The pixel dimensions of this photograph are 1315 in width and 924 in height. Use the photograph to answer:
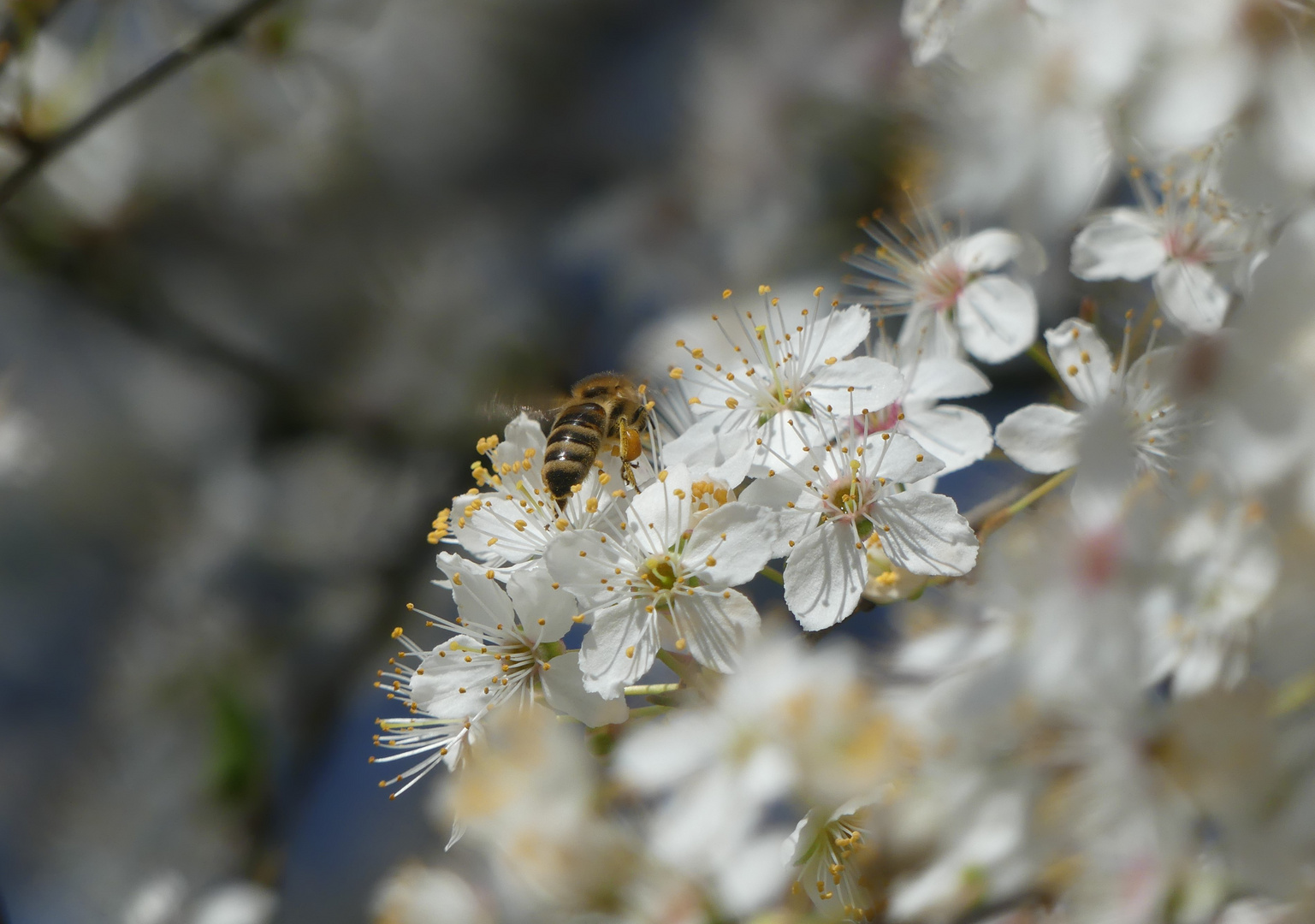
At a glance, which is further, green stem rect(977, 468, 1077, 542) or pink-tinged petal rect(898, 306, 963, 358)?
pink-tinged petal rect(898, 306, 963, 358)

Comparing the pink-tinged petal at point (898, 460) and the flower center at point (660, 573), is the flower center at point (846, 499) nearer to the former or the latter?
the pink-tinged petal at point (898, 460)

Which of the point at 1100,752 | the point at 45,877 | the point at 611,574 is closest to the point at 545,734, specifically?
the point at 611,574

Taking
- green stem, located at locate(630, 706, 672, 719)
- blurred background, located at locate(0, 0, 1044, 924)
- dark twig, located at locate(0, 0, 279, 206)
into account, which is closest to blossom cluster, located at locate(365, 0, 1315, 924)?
green stem, located at locate(630, 706, 672, 719)

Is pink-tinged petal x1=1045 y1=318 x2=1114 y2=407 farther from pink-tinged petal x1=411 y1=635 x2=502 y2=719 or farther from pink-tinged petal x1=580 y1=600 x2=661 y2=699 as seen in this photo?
pink-tinged petal x1=411 y1=635 x2=502 y2=719

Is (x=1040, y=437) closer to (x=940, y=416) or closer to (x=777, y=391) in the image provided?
(x=940, y=416)

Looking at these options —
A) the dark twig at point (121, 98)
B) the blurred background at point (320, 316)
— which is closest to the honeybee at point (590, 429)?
the dark twig at point (121, 98)

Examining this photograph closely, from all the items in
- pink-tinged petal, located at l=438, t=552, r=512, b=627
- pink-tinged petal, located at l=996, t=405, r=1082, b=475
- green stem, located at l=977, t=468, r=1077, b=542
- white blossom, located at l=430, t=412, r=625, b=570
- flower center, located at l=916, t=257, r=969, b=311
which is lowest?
green stem, located at l=977, t=468, r=1077, b=542

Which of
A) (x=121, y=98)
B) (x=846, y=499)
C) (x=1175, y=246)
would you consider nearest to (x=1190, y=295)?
(x=1175, y=246)

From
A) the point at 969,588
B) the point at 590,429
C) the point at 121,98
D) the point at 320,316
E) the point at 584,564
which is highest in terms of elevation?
the point at 320,316
